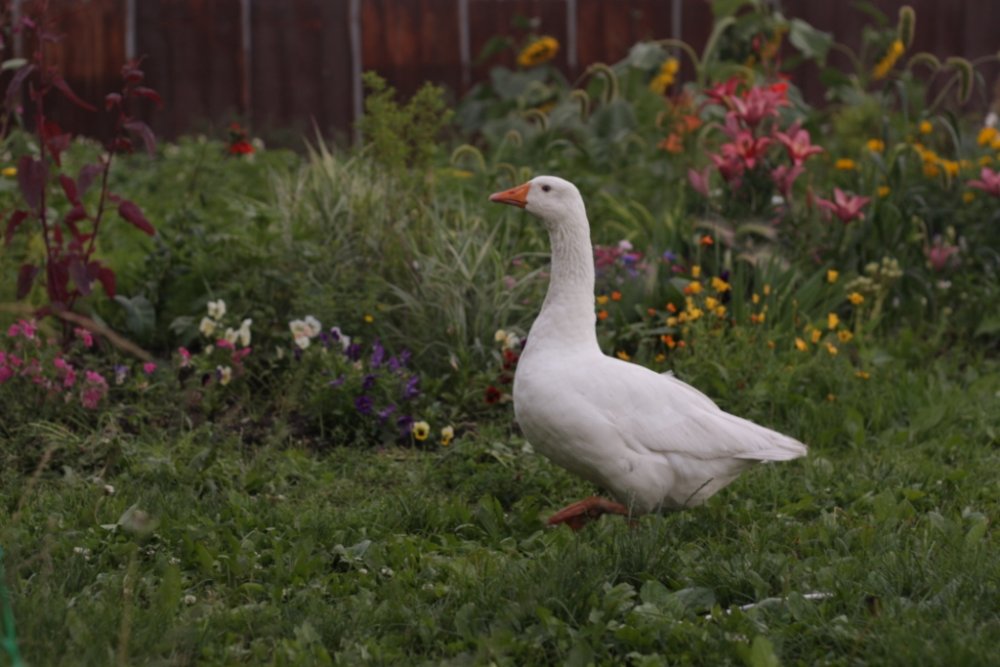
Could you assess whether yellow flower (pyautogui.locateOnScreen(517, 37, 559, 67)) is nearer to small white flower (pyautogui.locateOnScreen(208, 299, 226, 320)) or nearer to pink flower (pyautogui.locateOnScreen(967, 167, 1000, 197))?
pink flower (pyautogui.locateOnScreen(967, 167, 1000, 197))

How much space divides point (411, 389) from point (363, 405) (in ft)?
0.71

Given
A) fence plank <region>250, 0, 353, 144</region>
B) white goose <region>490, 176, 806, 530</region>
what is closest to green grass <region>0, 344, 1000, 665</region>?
white goose <region>490, 176, 806, 530</region>

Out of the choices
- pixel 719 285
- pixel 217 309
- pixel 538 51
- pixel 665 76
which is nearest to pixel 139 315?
pixel 217 309

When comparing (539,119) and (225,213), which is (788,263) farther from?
(225,213)

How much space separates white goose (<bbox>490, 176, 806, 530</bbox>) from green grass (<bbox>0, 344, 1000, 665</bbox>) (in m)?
0.15

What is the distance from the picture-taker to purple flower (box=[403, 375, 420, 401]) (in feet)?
17.1

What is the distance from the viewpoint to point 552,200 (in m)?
4.23

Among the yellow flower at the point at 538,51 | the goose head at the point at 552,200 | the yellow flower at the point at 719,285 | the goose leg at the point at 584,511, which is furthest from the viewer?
the yellow flower at the point at 538,51

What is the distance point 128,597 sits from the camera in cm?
321

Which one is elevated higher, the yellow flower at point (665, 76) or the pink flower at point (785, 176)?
the yellow flower at point (665, 76)

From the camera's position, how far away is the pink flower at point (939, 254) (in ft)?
22.0

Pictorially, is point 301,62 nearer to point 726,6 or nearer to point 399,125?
point 726,6

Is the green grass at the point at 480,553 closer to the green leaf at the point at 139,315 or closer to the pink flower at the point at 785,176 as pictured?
the green leaf at the point at 139,315

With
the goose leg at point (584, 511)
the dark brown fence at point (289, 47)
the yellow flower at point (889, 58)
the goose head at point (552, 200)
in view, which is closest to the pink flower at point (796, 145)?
the goose head at point (552, 200)
